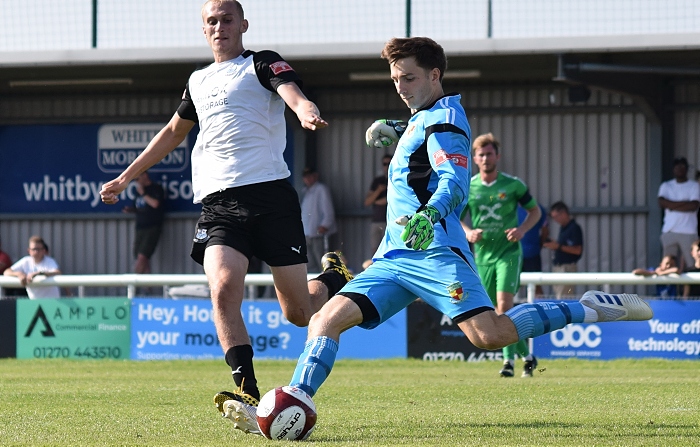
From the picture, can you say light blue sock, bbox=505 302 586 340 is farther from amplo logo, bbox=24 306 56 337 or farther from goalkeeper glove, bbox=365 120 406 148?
amplo logo, bbox=24 306 56 337

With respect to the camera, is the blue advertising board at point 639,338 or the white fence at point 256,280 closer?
the blue advertising board at point 639,338

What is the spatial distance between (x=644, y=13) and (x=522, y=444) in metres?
12.4

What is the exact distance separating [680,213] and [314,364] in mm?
12696

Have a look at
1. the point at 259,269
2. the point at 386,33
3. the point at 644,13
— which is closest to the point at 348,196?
the point at 259,269

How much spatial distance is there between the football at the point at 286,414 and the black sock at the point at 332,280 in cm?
185

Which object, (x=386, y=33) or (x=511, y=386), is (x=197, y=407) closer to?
(x=511, y=386)

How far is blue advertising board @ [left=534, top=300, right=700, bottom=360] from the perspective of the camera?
43.6 ft

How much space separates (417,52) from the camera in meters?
6.04

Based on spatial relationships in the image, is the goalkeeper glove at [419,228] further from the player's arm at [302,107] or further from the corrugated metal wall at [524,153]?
the corrugated metal wall at [524,153]

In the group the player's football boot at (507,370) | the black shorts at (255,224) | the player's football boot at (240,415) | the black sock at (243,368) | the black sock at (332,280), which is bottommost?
the player's football boot at (507,370)

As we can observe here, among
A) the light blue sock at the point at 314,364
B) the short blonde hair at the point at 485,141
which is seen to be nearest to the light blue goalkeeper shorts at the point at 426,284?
the light blue sock at the point at 314,364

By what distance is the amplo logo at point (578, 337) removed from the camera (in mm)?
13688

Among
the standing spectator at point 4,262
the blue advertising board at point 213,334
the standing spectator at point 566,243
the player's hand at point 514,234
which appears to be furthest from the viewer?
the standing spectator at point 4,262

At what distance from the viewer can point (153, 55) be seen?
17.6 metres
